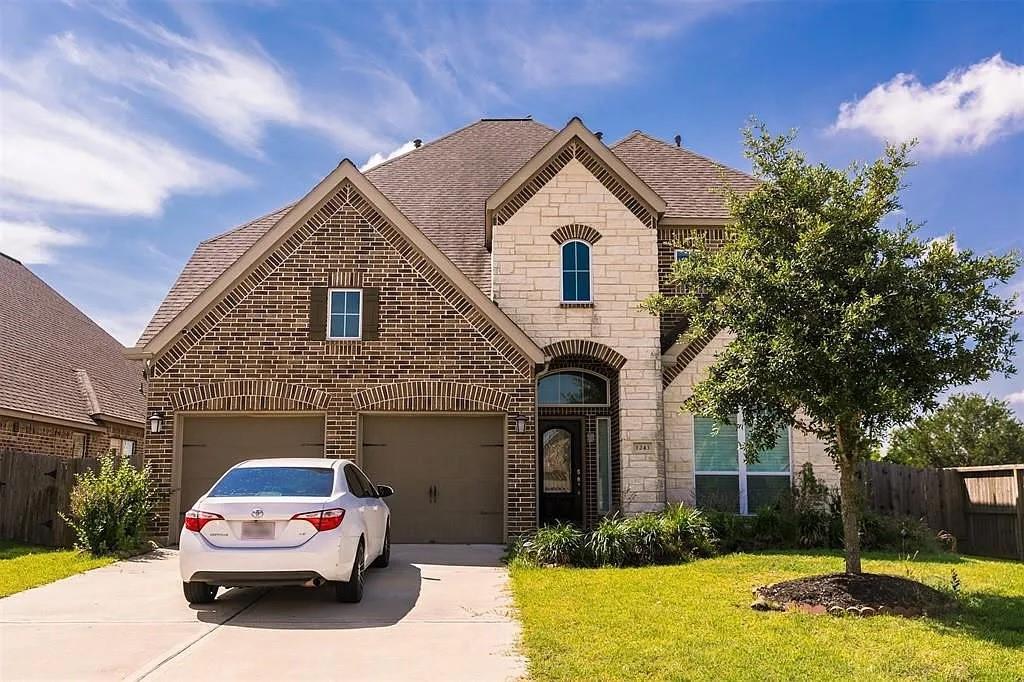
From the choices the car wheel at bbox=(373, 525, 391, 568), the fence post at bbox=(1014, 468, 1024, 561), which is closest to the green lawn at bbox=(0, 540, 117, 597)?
the car wheel at bbox=(373, 525, 391, 568)

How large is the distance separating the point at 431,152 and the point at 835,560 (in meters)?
14.6

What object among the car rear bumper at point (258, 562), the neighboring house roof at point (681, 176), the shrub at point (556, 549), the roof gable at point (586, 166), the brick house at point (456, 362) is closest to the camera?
the car rear bumper at point (258, 562)

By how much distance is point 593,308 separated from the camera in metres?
16.8

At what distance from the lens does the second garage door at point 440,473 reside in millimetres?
15062

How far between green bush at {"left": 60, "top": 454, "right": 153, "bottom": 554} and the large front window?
10.0 meters

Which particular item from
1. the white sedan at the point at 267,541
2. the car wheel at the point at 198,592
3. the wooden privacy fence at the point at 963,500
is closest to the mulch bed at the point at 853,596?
the white sedan at the point at 267,541

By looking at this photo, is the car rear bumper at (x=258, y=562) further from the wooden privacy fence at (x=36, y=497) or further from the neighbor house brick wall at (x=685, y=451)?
the neighbor house brick wall at (x=685, y=451)

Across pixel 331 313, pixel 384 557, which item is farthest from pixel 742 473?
pixel 331 313

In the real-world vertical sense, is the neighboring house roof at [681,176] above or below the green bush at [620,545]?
above

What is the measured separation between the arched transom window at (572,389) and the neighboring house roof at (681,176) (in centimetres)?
372

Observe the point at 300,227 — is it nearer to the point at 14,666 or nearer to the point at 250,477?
the point at 250,477

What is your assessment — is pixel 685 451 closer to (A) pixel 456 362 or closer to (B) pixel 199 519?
(A) pixel 456 362

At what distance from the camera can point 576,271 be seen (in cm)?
1706

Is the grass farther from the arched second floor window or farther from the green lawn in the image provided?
the arched second floor window
